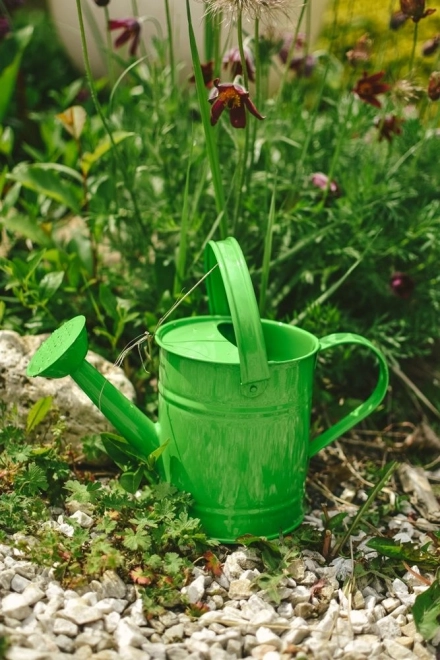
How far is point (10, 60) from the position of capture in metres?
3.31

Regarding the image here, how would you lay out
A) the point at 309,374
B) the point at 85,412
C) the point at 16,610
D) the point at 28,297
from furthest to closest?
1. the point at 28,297
2. the point at 85,412
3. the point at 309,374
4. the point at 16,610

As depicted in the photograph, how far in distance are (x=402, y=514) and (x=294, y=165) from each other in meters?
1.12

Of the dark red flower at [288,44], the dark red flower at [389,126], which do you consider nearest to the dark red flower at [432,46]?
the dark red flower at [389,126]

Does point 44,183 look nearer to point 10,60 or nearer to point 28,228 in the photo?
point 28,228

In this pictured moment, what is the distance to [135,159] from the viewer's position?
2480mm

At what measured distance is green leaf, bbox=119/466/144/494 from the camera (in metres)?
1.77

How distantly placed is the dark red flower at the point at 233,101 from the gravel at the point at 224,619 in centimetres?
94

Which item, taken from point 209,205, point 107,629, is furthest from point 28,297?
point 107,629

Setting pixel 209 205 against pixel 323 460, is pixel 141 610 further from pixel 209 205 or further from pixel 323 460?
pixel 209 205

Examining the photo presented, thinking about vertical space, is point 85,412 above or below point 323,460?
above

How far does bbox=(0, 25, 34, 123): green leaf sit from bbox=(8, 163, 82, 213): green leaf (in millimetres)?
456

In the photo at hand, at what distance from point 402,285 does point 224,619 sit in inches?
44.5

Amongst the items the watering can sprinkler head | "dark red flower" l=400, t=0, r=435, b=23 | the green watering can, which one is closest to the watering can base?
the green watering can

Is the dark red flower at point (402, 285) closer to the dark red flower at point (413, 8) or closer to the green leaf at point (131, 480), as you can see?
the dark red flower at point (413, 8)
